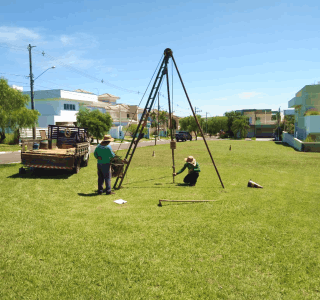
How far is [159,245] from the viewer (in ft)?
16.6

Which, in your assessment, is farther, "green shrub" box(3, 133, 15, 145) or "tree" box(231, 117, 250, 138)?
"tree" box(231, 117, 250, 138)

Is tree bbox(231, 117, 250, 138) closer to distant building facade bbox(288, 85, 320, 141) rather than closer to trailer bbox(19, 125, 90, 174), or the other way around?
distant building facade bbox(288, 85, 320, 141)

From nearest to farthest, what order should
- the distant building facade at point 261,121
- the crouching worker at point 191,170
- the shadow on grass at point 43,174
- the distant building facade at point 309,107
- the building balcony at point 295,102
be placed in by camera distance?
1. the crouching worker at point 191,170
2. the shadow on grass at point 43,174
3. the distant building facade at point 309,107
4. the building balcony at point 295,102
5. the distant building facade at point 261,121

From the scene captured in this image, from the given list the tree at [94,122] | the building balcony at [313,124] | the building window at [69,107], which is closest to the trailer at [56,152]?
the tree at [94,122]

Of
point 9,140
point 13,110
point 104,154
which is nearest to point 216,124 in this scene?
point 9,140

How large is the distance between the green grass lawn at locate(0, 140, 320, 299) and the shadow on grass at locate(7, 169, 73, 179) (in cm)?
240

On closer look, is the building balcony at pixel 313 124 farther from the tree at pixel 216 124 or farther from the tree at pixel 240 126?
the tree at pixel 216 124

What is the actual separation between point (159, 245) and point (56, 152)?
862 centimetres

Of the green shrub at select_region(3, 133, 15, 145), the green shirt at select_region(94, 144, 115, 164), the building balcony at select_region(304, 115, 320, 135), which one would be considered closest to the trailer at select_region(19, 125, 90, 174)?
the green shirt at select_region(94, 144, 115, 164)

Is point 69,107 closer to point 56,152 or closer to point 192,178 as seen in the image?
point 56,152

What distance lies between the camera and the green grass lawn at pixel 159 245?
12.5 ft

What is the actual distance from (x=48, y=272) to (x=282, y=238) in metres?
4.55

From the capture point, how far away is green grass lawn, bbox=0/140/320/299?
3.80 meters

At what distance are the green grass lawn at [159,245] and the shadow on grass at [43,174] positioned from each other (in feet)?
7.89
